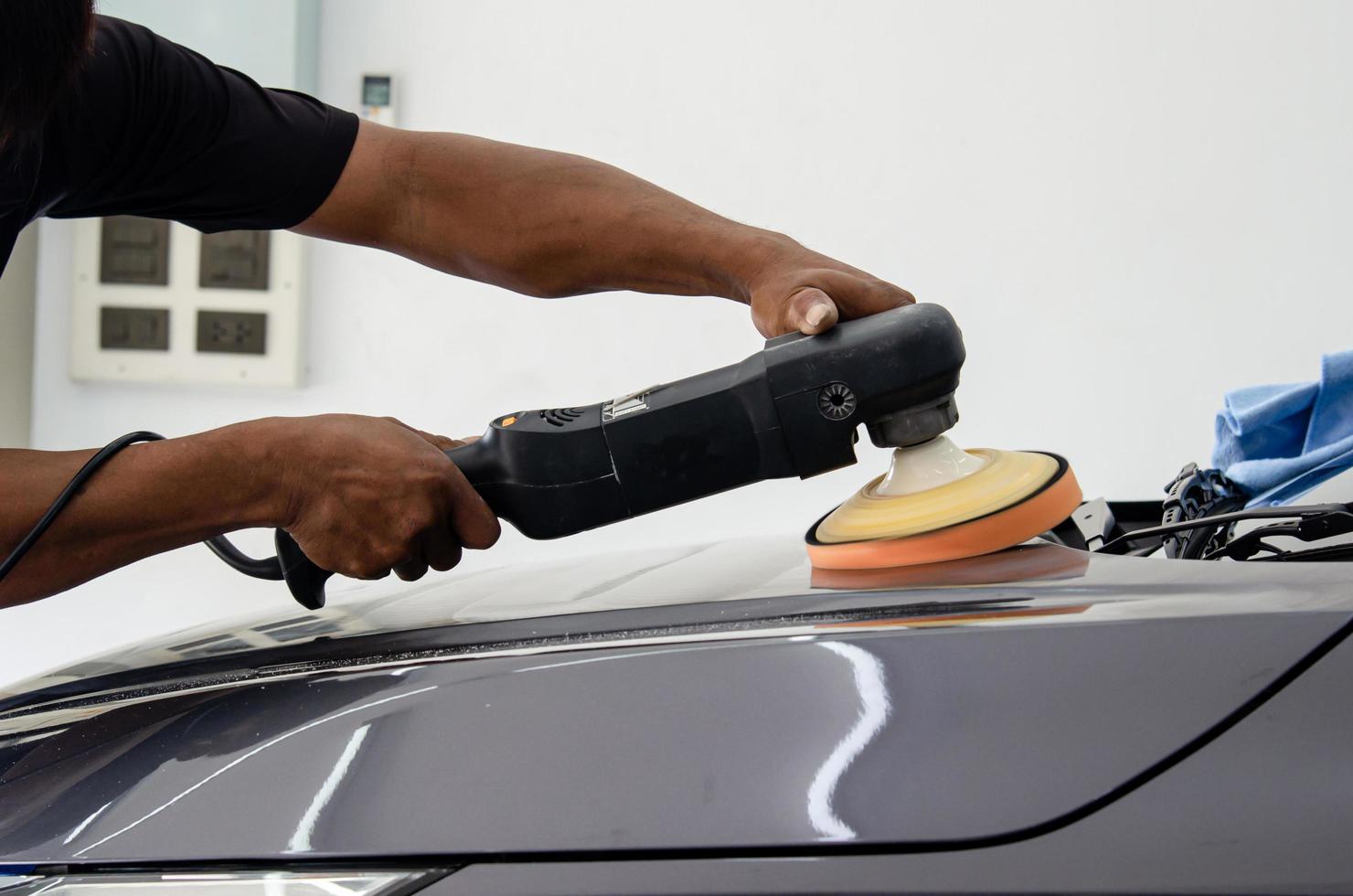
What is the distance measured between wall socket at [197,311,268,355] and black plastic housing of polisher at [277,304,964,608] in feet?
5.73

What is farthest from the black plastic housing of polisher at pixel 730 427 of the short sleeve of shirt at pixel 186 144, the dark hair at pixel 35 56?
the short sleeve of shirt at pixel 186 144

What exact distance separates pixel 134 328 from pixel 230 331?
23 centimetres

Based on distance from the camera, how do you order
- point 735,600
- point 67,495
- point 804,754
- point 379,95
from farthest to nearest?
1. point 379,95
2. point 67,495
3. point 735,600
4. point 804,754

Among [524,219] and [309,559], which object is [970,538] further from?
[524,219]

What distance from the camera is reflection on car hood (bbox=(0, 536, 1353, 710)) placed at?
520 mm

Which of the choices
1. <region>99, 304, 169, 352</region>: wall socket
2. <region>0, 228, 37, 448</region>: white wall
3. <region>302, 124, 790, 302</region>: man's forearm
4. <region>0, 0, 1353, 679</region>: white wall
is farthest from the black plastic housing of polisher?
<region>0, 228, 37, 448</region>: white wall

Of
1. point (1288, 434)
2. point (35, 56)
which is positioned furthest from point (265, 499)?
point (1288, 434)

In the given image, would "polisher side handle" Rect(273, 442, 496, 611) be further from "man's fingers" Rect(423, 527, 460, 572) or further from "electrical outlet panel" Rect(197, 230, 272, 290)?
"electrical outlet panel" Rect(197, 230, 272, 290)

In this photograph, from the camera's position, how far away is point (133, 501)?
84 cm

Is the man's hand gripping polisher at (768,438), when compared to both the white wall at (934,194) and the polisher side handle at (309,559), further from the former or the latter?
the white wall at (934,194)

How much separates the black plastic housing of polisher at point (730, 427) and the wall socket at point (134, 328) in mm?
1878

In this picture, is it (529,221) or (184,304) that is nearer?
(529,221)

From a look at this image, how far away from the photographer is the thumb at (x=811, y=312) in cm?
77

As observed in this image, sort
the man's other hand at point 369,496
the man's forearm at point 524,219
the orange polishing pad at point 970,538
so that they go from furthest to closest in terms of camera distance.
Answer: the man's forearm at point 524,219 < the man's other hand at point 369,496 < the orange polishing pad at point 970,538
